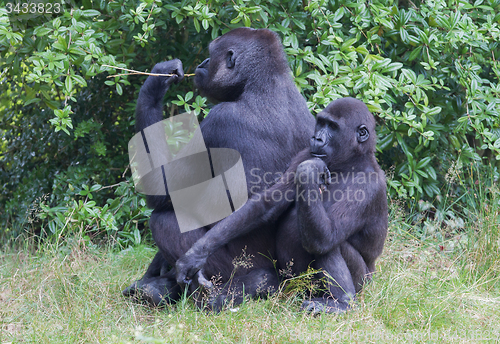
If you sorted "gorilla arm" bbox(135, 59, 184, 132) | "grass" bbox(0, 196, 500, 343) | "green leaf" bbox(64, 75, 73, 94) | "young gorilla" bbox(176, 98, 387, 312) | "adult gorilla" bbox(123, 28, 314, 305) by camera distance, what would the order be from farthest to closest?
"green leaf" bbox(64, 75, 73, 94), "gorilla arm" bbox(135, 59, 184, 132), "adult gorilla" bbox(123, 28, 314, 305), "young gorilla" bbox(176, 98, 387, 312), "grass" bbox(0, 196, 500, 343)

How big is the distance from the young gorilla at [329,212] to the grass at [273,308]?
0.20 meters

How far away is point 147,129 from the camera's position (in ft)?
10.4

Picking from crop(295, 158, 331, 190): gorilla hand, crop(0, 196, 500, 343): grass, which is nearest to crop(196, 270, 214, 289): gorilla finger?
crop(0, 196, 500, 343): grass

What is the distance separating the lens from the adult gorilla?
9.50 ft

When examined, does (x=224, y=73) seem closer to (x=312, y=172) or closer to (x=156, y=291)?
(x=312, y=172)

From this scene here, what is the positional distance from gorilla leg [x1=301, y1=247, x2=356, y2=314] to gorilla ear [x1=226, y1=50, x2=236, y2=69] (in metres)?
1.22

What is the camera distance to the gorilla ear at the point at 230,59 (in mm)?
3019

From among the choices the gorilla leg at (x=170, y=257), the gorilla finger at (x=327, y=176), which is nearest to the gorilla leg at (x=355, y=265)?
the gorilla finger at (x=327, y=176)

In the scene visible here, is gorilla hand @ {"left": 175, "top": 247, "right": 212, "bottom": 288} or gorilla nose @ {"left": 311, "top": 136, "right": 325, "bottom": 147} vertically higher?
gorilla nose @ {"left": 311, "top": 136, "right": 325, "bottom": 147}

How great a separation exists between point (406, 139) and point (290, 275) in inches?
85.1

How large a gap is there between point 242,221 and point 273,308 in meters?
0.51

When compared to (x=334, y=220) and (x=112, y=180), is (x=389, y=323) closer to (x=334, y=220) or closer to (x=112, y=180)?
(x=334, y=220)

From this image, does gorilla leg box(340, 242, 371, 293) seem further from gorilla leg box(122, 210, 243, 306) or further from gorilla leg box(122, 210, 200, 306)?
gorilla leg box(122, 210, 200, 306)

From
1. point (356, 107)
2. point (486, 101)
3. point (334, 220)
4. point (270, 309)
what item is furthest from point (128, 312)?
point (486, 101)
